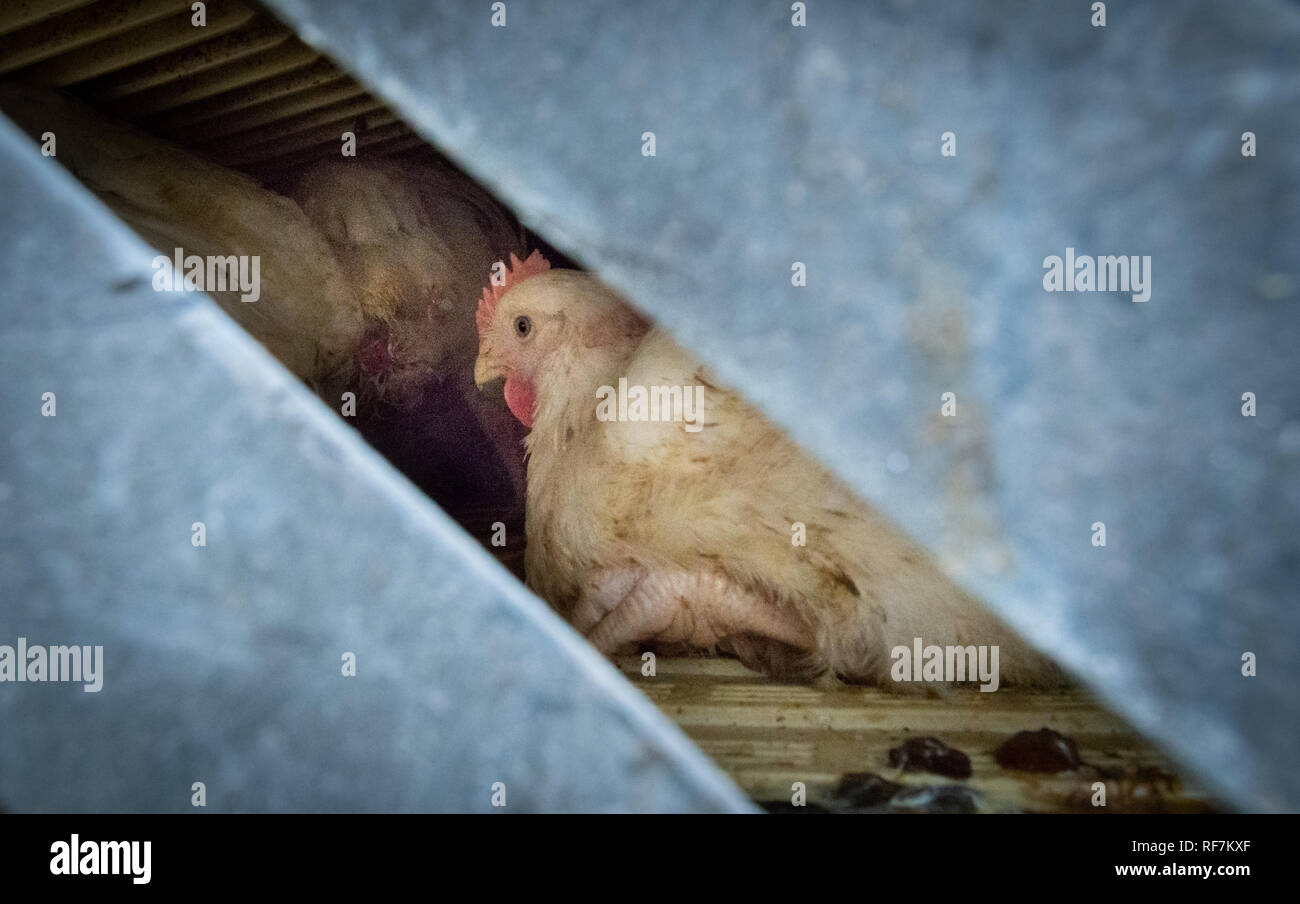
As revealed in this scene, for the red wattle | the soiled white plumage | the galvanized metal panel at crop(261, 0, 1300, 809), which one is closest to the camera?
the galvanized metal panel at crop(261, 0, 1300, 809)

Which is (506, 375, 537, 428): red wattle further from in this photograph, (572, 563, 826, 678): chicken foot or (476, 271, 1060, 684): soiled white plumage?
(572, 563, 826, 678): chicken foot

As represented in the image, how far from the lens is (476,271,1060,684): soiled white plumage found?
1533 mm

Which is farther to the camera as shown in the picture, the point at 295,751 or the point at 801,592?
the point at 801,592

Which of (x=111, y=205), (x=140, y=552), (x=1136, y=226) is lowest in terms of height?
(x=140, y=552)

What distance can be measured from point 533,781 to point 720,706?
0.90 meters

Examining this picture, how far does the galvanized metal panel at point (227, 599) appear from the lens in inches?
24.8

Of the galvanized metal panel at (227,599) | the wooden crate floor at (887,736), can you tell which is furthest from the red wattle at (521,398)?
the galvanized metal panel at (227,599)

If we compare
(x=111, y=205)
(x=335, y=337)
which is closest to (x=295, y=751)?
(x=111, y=205)

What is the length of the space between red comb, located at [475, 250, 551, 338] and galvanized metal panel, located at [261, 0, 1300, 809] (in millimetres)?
1745

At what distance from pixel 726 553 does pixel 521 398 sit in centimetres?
92

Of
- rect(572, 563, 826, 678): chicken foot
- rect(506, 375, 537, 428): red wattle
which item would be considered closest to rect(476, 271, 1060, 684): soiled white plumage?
rect(572, 563, 826, 678): chicken foot

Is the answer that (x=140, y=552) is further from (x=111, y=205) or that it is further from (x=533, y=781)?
(x=111, y=205)

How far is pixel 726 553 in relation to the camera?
5.49 ft
